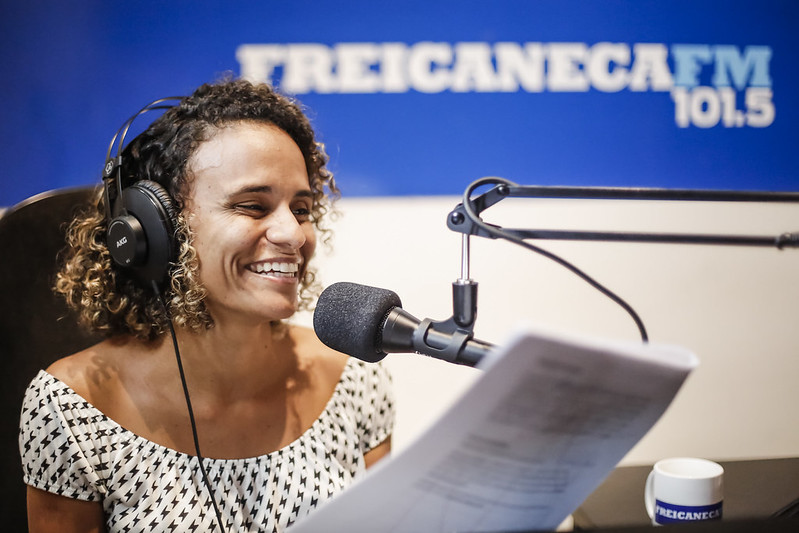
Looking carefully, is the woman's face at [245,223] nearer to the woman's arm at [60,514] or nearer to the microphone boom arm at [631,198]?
the woman's arm at [60,514]

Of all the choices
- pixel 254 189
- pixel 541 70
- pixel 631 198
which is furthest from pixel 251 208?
pixel 541 70

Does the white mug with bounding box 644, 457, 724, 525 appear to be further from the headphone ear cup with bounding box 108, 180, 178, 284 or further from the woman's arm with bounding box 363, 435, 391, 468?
the headphone ear cup with bounding box 108, 180, 178, 284

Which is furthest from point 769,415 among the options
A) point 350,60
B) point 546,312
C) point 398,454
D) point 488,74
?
point 398,454

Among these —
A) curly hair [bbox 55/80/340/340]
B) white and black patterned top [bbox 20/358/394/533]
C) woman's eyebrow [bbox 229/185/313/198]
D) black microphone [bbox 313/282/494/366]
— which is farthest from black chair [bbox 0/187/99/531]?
black microphone [bbox 313/282/494/366]

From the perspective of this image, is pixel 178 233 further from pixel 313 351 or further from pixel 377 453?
pixel 377 453

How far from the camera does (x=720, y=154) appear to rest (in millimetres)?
1651

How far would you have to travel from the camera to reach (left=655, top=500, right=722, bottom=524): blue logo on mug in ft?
2.66

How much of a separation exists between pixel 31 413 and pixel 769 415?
172 cm

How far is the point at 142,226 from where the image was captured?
1.00 m

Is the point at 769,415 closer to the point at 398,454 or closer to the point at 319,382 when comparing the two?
the point at 319,382

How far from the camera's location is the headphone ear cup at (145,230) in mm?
979

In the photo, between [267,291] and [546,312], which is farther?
[546,312]

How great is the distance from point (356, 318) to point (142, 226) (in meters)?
0.46

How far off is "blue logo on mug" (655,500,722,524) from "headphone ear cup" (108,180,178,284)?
756 millimetres
